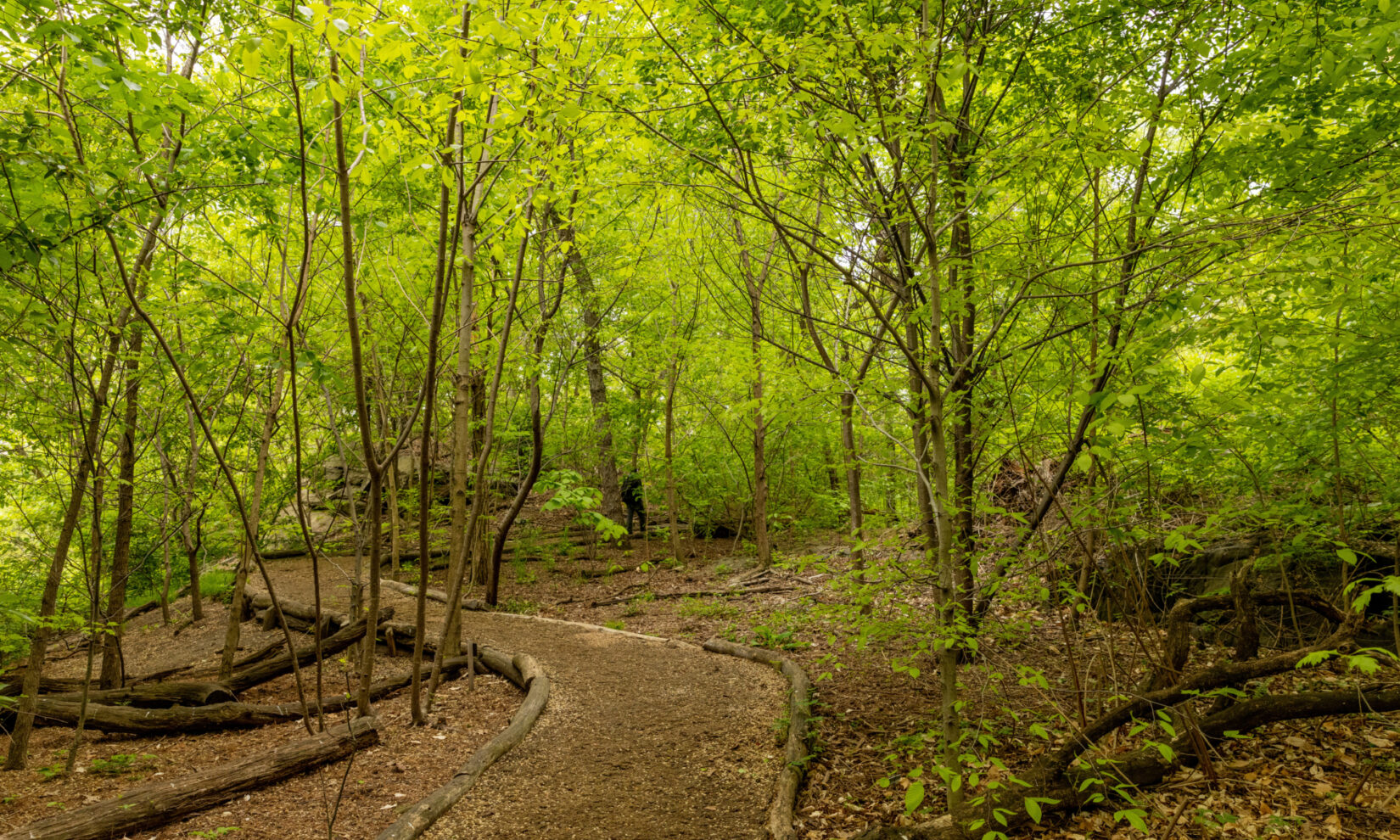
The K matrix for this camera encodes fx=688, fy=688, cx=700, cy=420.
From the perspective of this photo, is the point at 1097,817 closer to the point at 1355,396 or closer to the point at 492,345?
the point at 1355,396

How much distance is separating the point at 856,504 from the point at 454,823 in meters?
5.35

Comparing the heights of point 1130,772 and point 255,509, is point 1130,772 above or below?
below

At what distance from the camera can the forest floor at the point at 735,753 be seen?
4.03 metres

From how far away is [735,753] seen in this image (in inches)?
209

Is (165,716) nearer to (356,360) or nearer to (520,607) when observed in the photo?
(520,607)

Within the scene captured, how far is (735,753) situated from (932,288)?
378 cm

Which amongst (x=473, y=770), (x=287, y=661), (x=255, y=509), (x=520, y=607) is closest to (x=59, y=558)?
(x=255, y=509)

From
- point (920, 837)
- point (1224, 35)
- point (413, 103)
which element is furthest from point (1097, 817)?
point (413, 103)

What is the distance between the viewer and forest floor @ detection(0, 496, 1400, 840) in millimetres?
4031

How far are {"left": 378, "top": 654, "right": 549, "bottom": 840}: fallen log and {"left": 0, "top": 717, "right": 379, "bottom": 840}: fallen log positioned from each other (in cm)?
63

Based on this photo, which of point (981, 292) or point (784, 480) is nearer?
point (981, 292)

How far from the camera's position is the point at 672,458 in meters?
13.2

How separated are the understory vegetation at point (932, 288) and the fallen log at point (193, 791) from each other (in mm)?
561

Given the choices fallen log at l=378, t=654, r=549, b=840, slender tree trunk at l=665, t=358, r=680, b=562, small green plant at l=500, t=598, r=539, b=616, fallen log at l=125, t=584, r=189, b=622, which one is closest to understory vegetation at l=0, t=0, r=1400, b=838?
fallen log at l=378, t=654, r=549, b=840
